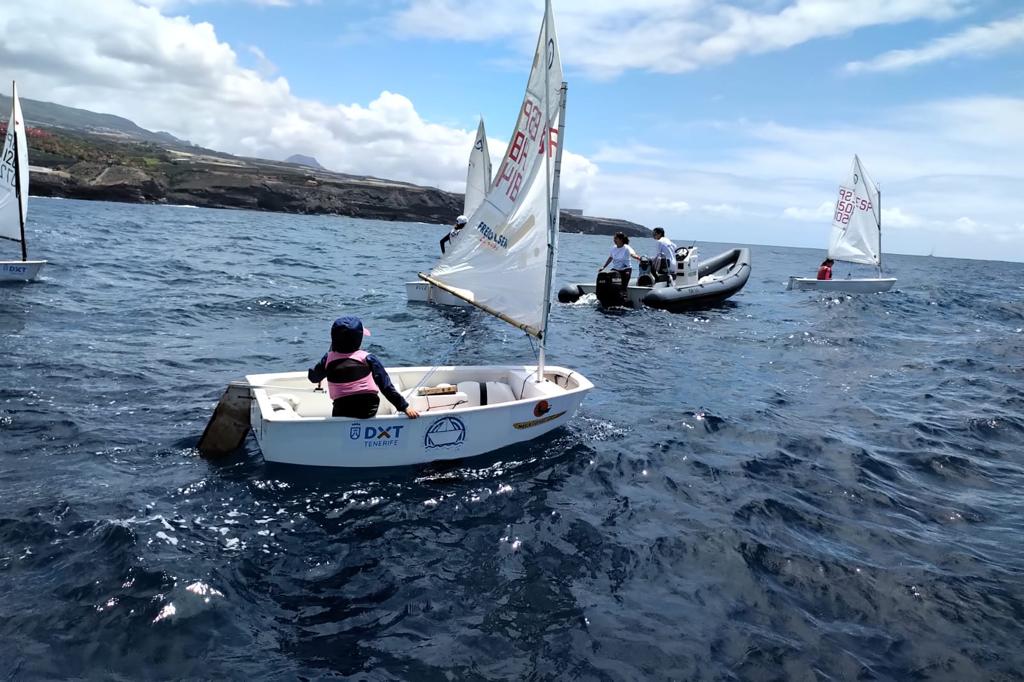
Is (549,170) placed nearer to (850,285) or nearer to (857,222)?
(850,285)

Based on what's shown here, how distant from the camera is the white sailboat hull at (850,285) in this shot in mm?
32469

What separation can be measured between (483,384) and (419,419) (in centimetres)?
229

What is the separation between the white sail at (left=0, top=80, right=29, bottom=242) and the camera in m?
19.2

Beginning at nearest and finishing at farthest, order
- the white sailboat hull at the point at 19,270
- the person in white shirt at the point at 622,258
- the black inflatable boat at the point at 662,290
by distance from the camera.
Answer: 1. the white sailboat hull at the point at 19,270
2. the person in white shirt at the point at 622,258
3. the black inflatable boat at the point at 662,290

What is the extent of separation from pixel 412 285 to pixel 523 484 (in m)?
15.3

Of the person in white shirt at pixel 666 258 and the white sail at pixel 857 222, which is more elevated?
the white sail at pixel 857 222

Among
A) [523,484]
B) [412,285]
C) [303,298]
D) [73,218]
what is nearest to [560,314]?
[412,285]

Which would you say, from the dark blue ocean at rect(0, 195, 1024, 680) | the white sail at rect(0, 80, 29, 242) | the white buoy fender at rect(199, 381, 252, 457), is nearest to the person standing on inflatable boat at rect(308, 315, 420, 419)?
the dark blue ocean at rect(0, 195, 1024, 680)

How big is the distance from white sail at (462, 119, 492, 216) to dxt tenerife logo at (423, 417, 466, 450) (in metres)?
17.1

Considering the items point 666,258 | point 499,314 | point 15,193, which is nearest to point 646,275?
point 666,258

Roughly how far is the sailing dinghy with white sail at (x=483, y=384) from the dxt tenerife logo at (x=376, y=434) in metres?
0.01

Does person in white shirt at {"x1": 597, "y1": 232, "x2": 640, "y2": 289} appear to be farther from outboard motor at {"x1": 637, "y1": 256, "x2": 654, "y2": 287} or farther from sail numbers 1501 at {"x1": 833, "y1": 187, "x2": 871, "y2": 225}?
sail numbers 1501 at {"x1": 833, "y1": 187, "x2": 871, "y2": 225}

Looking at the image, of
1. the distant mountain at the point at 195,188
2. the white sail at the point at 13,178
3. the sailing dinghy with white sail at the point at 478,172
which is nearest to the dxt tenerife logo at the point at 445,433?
the sailing dinghy with white sail at the point at 478,172

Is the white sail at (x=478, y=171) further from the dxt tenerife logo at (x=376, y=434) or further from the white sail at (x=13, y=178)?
the dxt tenerife logo at (x=376, y=434)
